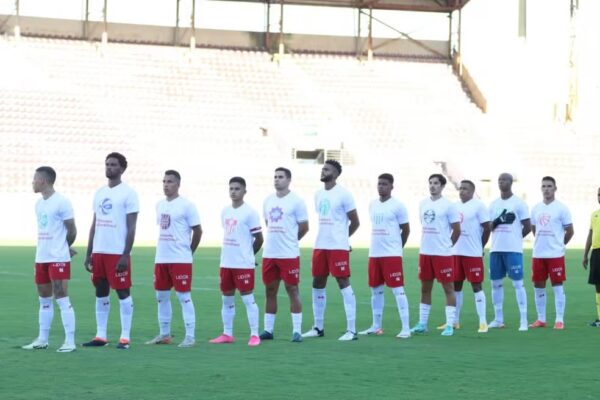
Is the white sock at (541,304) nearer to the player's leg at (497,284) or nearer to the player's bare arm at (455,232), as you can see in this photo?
the player's leg at (497,284)

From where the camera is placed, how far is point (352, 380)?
9.45 m

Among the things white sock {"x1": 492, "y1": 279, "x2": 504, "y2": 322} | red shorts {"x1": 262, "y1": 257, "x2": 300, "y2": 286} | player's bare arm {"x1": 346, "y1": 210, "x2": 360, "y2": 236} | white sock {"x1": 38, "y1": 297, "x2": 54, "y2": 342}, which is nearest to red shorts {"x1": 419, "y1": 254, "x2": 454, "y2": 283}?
player's bare arm {"x1": 346, "y1": 210, "x2": 360, "y2": 236}

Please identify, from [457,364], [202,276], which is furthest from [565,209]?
[202,276]

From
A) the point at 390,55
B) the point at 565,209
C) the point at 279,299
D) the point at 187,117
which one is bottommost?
the point at 279,299

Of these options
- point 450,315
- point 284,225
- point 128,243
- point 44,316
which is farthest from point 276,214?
point 44,316

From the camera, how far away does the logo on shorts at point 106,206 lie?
448 inches

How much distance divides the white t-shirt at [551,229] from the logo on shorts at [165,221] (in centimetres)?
526

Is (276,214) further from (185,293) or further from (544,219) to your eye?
(544,219)

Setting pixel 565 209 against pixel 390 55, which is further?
pixel 390 55

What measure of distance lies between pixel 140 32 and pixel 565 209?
122 ft

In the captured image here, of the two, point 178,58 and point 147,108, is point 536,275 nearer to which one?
point 147,108

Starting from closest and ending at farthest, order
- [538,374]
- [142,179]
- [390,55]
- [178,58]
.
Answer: [538,374] → [142,179] → [178,58] → [390,55]

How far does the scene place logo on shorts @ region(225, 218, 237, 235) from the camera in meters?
12.1

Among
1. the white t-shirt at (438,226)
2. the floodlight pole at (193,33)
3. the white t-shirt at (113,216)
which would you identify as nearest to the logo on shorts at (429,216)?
the white t-shirt at (438,226)
